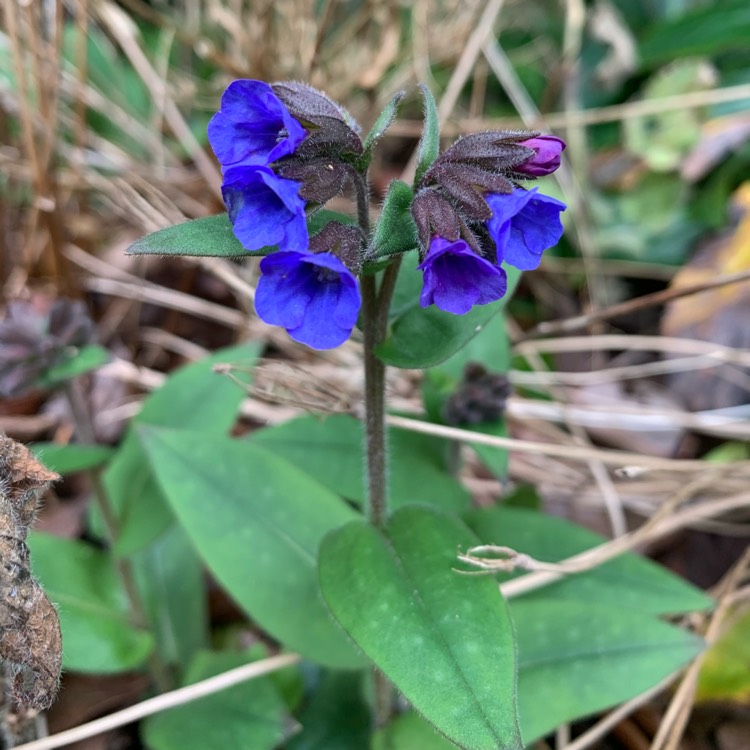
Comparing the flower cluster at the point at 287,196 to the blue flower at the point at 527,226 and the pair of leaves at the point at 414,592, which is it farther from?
the pair of leaves at the point at 414,592

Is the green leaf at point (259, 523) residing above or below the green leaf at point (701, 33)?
below

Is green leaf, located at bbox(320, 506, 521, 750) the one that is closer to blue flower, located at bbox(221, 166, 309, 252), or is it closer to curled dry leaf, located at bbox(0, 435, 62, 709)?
curled dry leaf, located at bbox(0, 435, 62, 709)

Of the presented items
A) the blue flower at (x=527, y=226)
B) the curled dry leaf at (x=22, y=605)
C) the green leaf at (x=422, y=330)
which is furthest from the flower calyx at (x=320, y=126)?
the curled dry leaf at (x=22, y=605)

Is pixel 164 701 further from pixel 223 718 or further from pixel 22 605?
pixel 22 605

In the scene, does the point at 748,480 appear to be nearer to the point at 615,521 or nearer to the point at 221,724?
the point at 615,521

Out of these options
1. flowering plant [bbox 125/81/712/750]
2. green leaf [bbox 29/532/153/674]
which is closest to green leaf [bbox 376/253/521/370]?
flowering plant [bbox 125/81/712/750]

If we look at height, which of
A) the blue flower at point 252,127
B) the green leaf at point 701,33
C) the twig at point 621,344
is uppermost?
the green leaf at point 701,33

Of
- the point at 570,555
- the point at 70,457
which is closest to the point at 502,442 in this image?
the point at 570,555

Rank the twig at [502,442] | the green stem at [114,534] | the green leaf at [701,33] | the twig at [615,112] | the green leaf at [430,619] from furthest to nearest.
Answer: the green leaf at [701,33]
the twig at [615,112]
the green stem at [114,534]
the twig at [502,442]
the green leaf at [430,619]
